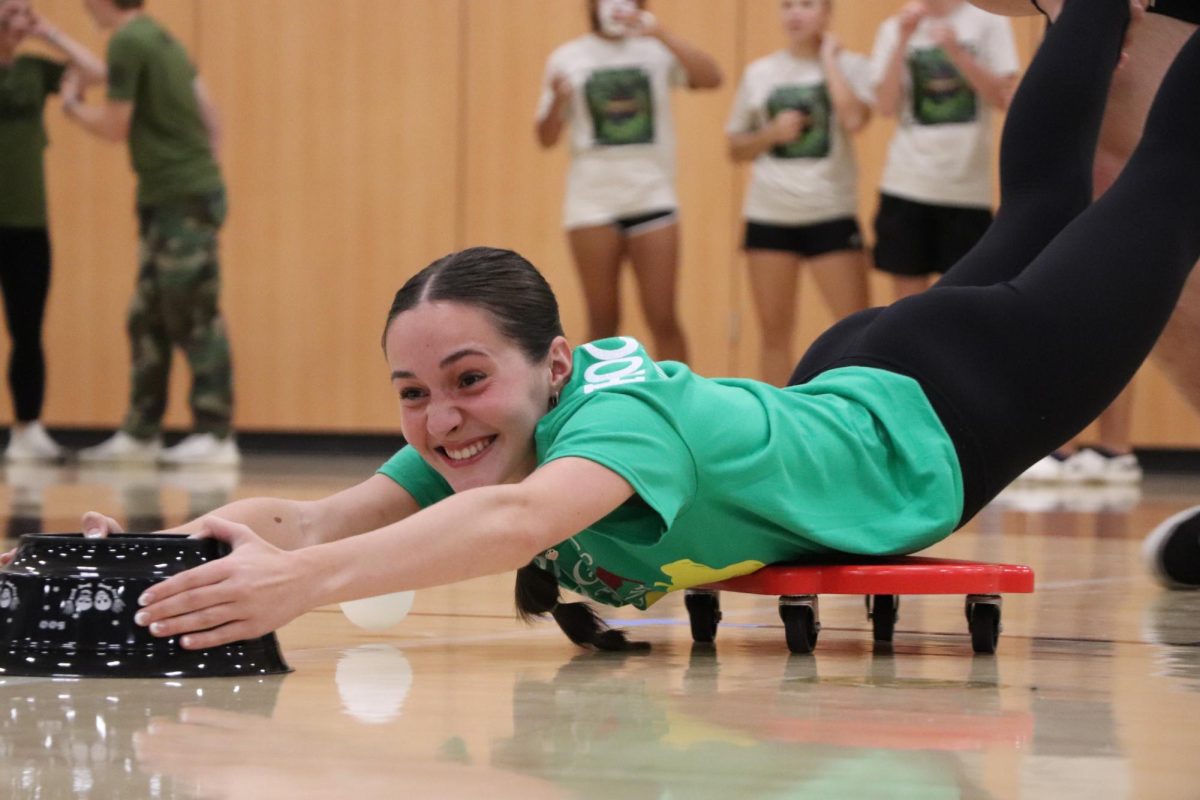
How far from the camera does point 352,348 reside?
9453 mm

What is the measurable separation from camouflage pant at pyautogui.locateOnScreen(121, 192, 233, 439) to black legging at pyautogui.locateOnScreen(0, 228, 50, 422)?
0.45m

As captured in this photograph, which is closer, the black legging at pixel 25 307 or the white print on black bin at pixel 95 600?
the white print on black bin at pixel 95 600

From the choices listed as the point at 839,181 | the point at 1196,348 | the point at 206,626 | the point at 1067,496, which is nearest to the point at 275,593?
the point at 206,626

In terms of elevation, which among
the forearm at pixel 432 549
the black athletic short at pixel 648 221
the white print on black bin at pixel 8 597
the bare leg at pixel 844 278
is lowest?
the bare leg at pixel 844 278

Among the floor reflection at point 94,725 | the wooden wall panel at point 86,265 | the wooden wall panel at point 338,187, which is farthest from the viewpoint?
the wooden wall panel at point 86,265

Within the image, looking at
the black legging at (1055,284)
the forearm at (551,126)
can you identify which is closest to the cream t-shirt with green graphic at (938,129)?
the forearm at (551,126)

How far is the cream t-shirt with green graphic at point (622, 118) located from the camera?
673cm

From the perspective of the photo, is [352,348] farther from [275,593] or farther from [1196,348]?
[275,593]

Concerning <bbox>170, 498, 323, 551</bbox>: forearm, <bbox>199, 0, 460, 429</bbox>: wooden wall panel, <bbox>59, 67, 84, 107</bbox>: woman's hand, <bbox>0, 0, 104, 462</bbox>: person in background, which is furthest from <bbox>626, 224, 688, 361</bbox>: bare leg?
<bbox>170, 498, 323, 551</bbox>: forearm

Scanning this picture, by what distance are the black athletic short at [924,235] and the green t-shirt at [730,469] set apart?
457 cm

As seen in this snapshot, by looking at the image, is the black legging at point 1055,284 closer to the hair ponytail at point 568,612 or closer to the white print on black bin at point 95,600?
the hair ponytail at point 568,612

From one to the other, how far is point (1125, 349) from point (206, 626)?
1339mm

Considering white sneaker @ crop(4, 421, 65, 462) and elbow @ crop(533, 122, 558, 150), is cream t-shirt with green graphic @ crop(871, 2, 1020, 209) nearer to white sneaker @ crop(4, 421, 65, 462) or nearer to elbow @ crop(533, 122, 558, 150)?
elbow @ crop(533, 122, 558, 150)

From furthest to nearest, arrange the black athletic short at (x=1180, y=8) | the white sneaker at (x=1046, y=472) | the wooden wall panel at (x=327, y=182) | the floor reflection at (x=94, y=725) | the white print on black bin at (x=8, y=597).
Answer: the wooden wall panel at (x=327, y=182) < the white sneaker at (x=1046, y=472) < the black athletic short at (x=1180, y=8) < the white print on black bin at (x=8, y=597) < the floor reflection at (x=94, y=725)
